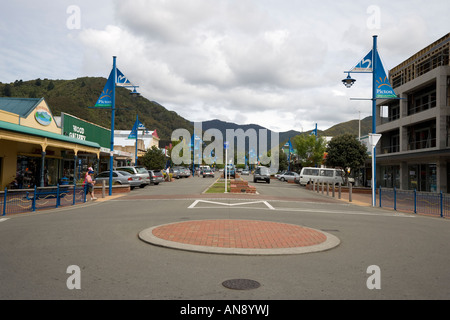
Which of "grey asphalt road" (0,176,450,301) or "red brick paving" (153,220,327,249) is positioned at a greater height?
"red brick paving" (153,220,327,249)

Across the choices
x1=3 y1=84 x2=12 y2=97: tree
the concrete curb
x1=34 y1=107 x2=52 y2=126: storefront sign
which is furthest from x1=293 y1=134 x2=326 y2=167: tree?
x1=3 y1=84 x2=12 y2=97: tree

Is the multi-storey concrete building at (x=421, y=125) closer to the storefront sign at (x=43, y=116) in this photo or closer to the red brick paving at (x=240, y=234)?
the red brick paving at (x=240, y=234)

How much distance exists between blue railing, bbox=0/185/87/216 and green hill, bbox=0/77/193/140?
48.3 meters

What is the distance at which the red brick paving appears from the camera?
7.73 metres

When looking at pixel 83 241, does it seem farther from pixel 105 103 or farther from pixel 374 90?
pixel 374 90

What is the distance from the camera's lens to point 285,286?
509cm

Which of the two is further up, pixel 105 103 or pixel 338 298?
pixel 105 103

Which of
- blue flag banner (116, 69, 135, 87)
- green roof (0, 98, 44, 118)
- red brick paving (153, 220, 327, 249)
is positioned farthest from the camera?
green roof (0, 98, 44, 118)

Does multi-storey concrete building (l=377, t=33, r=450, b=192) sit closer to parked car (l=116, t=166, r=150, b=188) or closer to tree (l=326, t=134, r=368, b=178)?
tree (l=326, t=134, r=368, b=178)
